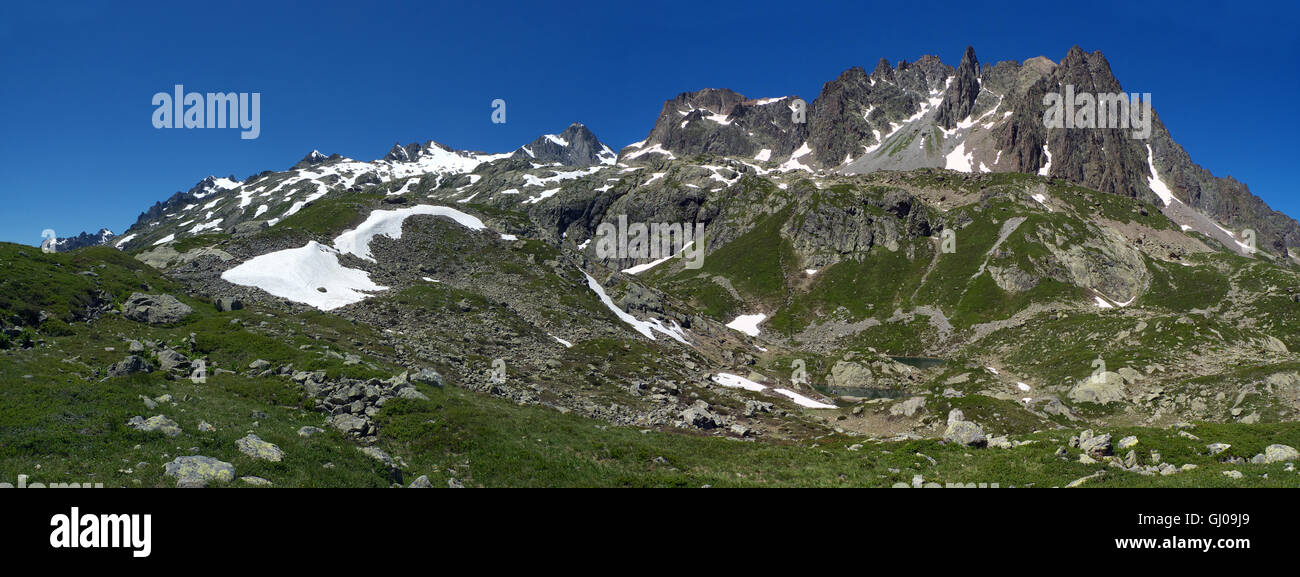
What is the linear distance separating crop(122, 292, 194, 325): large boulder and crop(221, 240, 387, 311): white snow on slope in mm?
16542

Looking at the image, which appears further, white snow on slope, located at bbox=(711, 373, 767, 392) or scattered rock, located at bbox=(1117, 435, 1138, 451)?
white snow on slope, located at bbox=(711, 373, 767, 392)

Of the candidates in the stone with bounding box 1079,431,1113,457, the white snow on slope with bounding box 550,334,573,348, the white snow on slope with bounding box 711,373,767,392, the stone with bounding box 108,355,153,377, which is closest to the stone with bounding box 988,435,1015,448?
the stone with bounding box 1079,431,1113,457

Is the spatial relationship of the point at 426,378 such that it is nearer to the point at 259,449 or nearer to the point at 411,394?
the point at 411,394

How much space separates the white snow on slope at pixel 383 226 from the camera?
9319 centimetres

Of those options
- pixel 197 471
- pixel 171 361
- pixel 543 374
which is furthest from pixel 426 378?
pixel 197 471

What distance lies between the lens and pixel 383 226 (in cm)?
10431

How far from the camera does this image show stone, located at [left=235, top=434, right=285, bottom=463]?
1889 cm

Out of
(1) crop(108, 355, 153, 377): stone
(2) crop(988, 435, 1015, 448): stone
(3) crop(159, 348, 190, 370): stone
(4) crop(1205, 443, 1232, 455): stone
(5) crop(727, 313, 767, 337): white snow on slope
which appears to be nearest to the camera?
(4) crop(1205, 443, 1232, 455): stone

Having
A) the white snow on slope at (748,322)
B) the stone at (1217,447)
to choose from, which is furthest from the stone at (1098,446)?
the white snow on slope at (748,322)

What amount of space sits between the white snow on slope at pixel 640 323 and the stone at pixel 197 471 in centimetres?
7810

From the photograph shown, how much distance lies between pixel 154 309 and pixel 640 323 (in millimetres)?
68256

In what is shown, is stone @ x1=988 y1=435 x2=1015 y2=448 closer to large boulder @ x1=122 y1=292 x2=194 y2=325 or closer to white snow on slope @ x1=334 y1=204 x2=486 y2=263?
large boulder @ x1=122 y1=292 x2=194 y2=325
